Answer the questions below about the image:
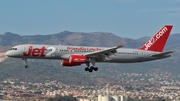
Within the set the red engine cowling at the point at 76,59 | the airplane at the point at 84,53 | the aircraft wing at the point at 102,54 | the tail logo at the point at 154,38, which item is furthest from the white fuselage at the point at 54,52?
the tail logo at the point at 154,38

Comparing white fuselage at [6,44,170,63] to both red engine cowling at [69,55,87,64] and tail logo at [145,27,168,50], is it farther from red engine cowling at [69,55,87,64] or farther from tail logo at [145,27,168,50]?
tail logo at [145,27,168,50]

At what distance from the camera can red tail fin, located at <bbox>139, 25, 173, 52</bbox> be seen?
328ft

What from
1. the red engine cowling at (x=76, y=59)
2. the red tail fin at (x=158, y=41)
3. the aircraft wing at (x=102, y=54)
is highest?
the red tail fin at (x=158, y=41)

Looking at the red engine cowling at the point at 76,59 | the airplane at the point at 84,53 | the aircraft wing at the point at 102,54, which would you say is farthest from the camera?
the red engine cowling at the point at 76,59

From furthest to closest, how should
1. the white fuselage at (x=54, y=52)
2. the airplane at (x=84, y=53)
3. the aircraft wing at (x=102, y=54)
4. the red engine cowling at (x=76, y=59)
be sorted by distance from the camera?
the red engine cowling at (x=76, y=59) → the aircraft wing at (x=102, y=54) → the airplane at (x=84, y=53) → the white fuselage at (x=54, y=52)

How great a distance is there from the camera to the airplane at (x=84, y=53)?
88.3 metres

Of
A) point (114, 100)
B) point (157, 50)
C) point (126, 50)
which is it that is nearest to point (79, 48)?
point (126, 50)

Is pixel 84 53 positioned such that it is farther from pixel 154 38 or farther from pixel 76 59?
pixel 154 38

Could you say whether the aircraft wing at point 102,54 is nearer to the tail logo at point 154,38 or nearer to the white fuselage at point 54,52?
the white fuselage at point 54,52

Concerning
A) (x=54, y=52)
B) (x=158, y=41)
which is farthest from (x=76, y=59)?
→ (x=158, y=41)

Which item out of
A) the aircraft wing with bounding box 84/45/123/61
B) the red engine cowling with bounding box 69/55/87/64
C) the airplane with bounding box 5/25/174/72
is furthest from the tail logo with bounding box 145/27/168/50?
the red engine cowling with bounding box 69/55/87/64

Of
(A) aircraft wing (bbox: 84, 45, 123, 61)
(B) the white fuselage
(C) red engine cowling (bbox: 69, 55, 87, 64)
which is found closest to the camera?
(B) the white fuselage

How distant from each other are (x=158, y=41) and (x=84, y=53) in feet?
54.5

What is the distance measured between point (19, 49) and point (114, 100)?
71.8 metres
